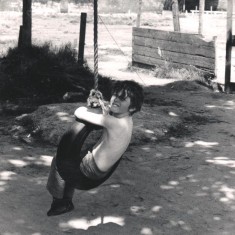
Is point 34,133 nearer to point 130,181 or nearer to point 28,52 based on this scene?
point 130,181

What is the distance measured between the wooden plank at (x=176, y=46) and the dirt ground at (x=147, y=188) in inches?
193

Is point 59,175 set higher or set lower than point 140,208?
higher

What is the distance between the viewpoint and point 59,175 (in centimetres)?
382

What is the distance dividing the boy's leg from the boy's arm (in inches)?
21.8

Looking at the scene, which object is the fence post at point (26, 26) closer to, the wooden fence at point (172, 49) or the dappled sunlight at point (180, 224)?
the wooden fence at point (172, 49)

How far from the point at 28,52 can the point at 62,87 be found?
107 inches

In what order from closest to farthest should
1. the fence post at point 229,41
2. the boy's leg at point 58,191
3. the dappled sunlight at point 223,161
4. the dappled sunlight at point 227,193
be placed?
the boy's leg at point 58,191
the dappled sunlight at point 227,193
the dappled sunlight at point 223,161
the fence post at point 229,41

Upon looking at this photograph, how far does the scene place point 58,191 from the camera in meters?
3.89

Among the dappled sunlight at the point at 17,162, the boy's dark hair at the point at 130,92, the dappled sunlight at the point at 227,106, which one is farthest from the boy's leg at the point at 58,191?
the dappled sunlight at the point at 227,106

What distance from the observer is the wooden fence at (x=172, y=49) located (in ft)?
41.8

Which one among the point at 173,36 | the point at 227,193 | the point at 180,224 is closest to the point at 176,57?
the point at 173,36

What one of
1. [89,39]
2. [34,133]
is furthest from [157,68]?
[89,39]

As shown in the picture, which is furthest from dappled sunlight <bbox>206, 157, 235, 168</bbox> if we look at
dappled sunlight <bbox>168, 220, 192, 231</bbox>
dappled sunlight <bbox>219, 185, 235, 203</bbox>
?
dappled sunlight <bbox>168, 220, 192, 231</bbox>

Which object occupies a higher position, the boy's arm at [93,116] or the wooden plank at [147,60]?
the wooden plank at [147,60]
